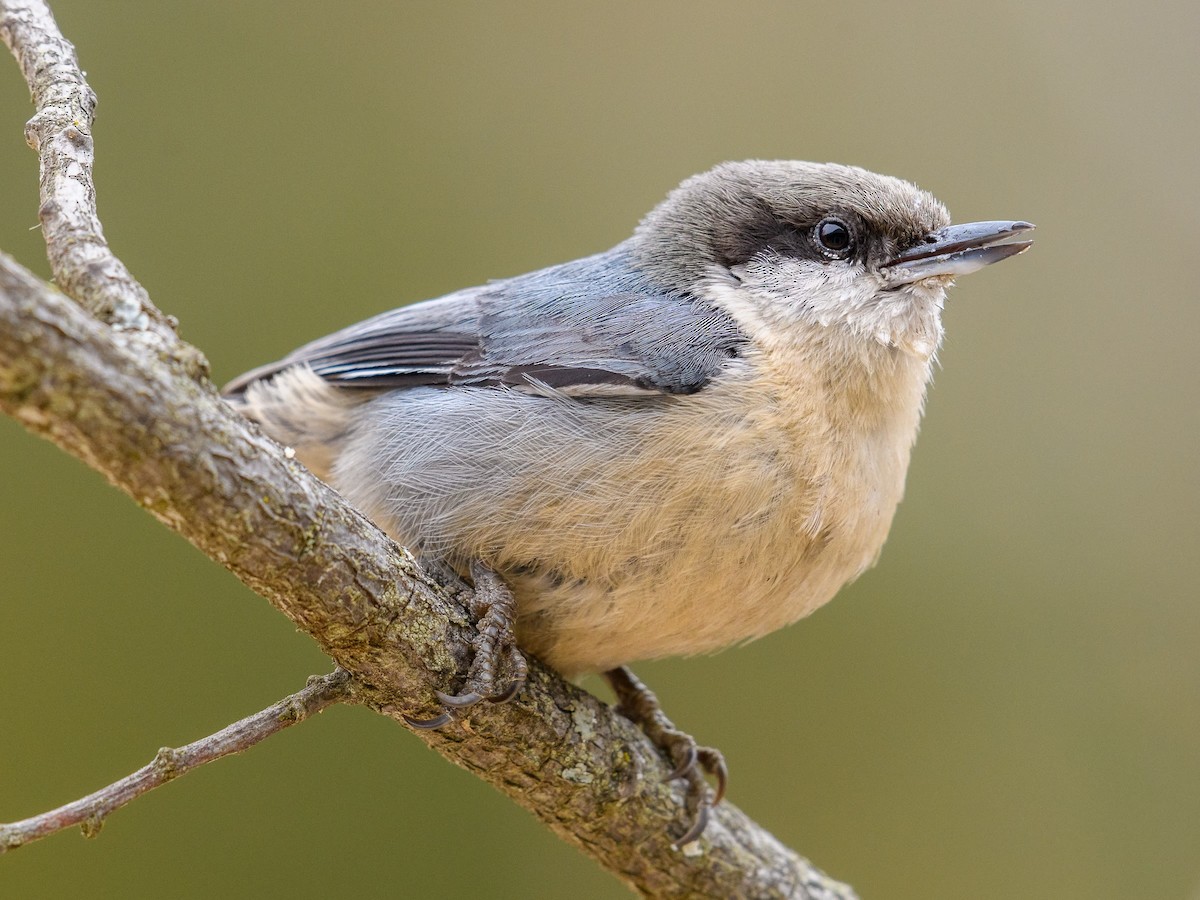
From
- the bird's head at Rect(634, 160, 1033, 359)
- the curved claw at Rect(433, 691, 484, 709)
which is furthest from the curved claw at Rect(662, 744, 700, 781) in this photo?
the bird's head at Rect(634, 160, 1033, 359)

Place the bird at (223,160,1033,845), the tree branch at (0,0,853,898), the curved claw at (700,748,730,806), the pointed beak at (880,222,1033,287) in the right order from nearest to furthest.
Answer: the tree branch at (0,0,853,898), the bird at (223,160,1033,845), the pointed beak at (880,222,1033,287), the curved claw at (700,748,730,806)

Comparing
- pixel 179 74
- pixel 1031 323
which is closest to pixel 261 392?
pixel 179 74

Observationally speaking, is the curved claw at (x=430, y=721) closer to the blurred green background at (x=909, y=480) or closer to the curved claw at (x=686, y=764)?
the curved claw at (x=686, y=764)

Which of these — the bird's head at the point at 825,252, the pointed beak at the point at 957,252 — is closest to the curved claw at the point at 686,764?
the bird's head at the point at 825,252

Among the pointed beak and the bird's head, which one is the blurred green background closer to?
the bird's head

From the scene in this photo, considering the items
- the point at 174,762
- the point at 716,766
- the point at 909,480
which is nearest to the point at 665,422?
the point at 716,766

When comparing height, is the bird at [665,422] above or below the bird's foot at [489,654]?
above

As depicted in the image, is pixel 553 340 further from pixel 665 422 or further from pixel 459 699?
pixel 459 699
